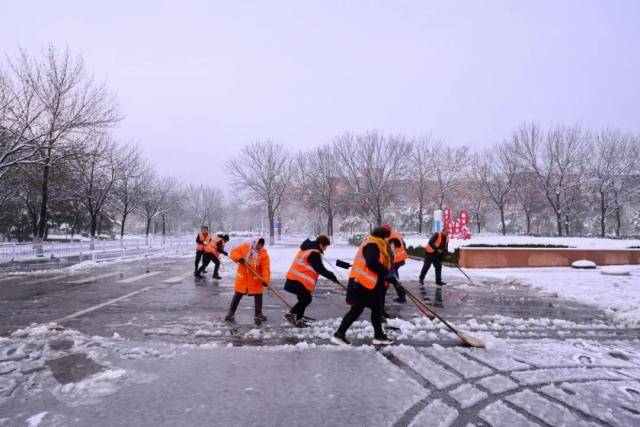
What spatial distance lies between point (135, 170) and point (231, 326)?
3616cm

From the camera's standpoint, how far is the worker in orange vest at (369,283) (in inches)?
220

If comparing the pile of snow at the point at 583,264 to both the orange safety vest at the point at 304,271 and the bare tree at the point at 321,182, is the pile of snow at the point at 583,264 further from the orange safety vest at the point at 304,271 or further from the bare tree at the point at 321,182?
the bare tree at the point at 321,182

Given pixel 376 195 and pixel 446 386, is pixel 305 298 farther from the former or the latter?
pixel 376 195

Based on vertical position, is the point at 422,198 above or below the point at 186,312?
above

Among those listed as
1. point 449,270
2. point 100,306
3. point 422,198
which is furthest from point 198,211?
point 100,306

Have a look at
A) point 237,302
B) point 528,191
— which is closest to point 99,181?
point 237,302

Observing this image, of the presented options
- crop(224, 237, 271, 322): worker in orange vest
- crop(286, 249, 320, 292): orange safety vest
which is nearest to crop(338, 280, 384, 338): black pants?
crop(286, 249, 320, 292): orange safety vest

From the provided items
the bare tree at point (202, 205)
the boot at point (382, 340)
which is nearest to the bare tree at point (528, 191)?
the boot at point (382, 340)

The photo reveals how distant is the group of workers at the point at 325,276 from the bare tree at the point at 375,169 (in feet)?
91.3

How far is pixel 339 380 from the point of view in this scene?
14.3 feet

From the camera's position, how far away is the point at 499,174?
42.7 meters

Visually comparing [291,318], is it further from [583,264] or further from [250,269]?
[583,264]

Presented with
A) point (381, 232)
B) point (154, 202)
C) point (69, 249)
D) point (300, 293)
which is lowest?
point (69, 249)

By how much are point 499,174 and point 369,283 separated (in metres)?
41.2
